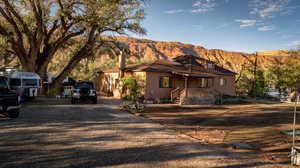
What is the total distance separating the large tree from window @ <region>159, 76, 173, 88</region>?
6064mm

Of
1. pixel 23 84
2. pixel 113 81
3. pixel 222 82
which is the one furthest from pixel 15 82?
pixel 222 82

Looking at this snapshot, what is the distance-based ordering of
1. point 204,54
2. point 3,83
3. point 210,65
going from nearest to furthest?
point 3,83 < point 210,65 < point 204,54

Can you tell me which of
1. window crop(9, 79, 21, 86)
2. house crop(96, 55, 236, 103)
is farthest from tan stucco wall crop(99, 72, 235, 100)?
window crop(9, 79, 21, 86)

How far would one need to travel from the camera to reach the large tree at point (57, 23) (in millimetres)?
17531

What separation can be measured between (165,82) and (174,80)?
117cm

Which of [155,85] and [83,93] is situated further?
[155,85]

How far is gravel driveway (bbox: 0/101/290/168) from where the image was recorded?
14.7 feet

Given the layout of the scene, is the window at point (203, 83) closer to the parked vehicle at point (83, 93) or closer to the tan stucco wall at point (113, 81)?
the tan stucco wall at point (113, 81)

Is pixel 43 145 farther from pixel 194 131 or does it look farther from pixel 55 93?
pixel 55 93

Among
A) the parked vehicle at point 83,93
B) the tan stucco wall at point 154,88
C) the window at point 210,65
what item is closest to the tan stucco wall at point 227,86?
the window at point 210,65

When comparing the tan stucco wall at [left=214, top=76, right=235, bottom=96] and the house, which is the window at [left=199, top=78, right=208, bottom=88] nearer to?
the house

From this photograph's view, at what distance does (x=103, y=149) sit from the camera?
539 centimetres

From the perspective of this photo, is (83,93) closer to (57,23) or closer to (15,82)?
(15,82)

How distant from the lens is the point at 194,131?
8109 millimetres
